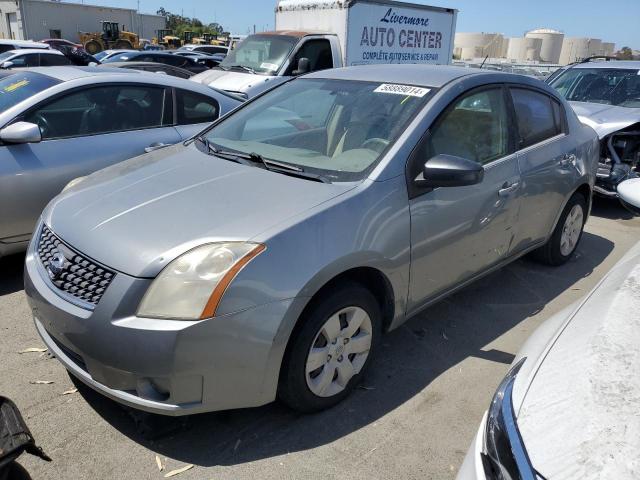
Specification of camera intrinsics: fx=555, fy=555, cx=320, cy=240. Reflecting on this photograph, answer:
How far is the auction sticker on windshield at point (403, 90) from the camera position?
3.28m

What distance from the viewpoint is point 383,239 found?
2801 mm

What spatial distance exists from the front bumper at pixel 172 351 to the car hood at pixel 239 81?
7396 mm

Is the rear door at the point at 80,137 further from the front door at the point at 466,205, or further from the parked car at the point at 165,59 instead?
the parked car at the point at 165,59

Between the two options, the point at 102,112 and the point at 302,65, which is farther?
the point at 302,65

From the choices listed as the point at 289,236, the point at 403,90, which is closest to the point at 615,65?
the point at 403,90

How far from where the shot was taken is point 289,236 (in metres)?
2.43

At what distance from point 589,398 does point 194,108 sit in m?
4.47

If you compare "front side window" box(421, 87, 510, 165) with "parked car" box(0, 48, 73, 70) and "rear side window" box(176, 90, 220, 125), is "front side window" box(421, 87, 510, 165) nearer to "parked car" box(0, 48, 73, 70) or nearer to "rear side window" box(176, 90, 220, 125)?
"rear side window" box(176, 90, 220, 125)

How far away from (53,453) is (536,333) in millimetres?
2168

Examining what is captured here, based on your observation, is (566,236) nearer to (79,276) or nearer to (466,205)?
(466,205)

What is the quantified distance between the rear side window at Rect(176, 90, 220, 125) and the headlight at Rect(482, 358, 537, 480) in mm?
4136

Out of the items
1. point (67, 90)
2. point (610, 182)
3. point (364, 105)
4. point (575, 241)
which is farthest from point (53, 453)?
point (610, 182)

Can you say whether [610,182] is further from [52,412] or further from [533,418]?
[52,412]

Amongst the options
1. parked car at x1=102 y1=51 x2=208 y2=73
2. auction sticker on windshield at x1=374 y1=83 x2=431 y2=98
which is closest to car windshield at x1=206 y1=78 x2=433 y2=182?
auction sticker on windshield at x1=374 y1=83 x2=431 y2=98
